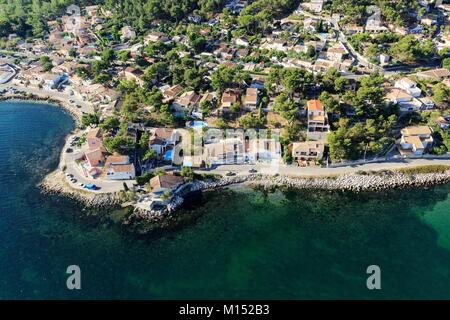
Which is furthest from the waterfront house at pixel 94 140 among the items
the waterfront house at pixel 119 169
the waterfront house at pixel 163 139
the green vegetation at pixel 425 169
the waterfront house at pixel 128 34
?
the green vegetation at pixel 425 169

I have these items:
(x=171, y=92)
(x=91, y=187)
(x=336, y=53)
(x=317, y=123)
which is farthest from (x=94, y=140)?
(x=336, y=53)

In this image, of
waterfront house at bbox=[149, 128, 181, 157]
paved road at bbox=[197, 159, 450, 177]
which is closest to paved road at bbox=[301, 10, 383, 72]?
paved road at bbox=[197, 159, 450, 177]

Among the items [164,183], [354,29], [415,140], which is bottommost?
[164,183]

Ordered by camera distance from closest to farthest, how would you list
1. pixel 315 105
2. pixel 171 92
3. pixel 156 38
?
pixel 315 105 < pixel 171 92 < pixel 156 38

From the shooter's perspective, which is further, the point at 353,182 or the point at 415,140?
the point at 415,140

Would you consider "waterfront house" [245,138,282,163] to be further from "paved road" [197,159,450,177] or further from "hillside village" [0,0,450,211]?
"paved road" [197,159,450,177]

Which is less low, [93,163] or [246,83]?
[246,83]

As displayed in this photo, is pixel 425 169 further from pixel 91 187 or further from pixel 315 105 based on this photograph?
pixel 91 187
